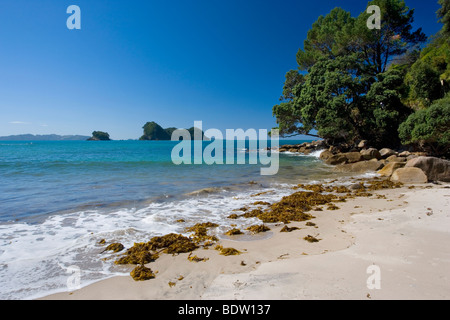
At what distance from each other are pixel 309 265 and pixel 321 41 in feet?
127

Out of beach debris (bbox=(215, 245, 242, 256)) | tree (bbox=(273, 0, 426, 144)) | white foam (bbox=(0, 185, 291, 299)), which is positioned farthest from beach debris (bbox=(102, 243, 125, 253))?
tree (bbox=(273, 0, 426, 144))

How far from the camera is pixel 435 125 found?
14883mm

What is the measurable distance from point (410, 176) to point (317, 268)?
36.4ft

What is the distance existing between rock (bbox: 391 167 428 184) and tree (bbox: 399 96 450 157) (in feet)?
19.1

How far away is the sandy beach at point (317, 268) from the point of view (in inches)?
122

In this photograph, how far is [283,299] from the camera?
2949mm

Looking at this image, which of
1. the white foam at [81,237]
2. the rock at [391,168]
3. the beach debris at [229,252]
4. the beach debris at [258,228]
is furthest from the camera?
the rock at [391,168]

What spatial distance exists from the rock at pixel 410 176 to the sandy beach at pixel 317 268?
6131 millimetres

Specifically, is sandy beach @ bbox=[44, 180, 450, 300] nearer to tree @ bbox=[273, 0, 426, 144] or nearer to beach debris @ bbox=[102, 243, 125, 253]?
beach debris @ bbox=[102, 243, 125, 253]

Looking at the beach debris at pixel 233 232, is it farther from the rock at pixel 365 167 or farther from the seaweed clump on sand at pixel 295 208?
the rock at pixel 365 167

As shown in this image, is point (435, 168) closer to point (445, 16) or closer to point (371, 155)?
point (371, 155)

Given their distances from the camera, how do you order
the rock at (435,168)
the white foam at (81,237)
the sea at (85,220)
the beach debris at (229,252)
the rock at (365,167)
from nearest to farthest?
the white foam at (81,237), the sea at (85,220), the beach debris at (229,252), the rock at (435,168), the rock at (365,167)

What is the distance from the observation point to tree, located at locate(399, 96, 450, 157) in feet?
47.7

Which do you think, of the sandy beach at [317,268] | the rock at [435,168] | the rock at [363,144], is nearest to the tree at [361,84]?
the rock at [363,144]
